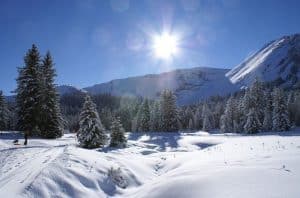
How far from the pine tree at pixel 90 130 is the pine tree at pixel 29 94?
6.79 meters

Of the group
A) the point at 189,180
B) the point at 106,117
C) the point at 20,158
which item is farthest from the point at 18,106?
the point at 106,117

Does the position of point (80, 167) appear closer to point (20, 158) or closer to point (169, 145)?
point (20, 158)

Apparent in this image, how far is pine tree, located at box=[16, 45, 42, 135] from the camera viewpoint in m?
40.6

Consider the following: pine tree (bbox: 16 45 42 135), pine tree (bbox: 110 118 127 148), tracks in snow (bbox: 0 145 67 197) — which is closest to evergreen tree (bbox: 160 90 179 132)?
pine tree (bbox: 110 118 127 148)

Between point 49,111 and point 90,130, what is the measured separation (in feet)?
33.3

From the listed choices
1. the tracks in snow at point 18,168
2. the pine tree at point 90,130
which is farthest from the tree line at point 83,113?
the tracks in snow at point 18,168

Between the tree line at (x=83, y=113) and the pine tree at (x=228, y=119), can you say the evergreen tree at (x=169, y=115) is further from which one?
the pine tree at (x=228, y=119)

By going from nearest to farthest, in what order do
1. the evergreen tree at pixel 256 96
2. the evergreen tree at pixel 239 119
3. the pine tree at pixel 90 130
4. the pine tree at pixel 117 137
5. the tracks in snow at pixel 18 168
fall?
the tracks in snow at pixel 18 168 → the pine tree at pixel 90 130 → the pine tree at pixel 117 137 → the evergreen tree at pixel 256 96 → the evergreen tree at pixel 239 119

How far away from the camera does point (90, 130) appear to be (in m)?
38.8

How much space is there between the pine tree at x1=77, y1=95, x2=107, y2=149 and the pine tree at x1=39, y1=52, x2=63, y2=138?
22.5 ft

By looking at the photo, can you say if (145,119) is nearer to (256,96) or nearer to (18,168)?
(256,96)

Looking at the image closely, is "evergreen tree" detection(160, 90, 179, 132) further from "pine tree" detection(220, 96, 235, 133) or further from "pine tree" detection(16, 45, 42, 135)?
"pine tree" detection(16, 45, 42, 135)

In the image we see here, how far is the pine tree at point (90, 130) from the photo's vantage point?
38.6 m

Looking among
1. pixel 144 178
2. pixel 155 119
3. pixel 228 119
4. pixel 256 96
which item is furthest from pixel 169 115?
pixel 144 178
